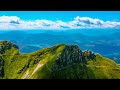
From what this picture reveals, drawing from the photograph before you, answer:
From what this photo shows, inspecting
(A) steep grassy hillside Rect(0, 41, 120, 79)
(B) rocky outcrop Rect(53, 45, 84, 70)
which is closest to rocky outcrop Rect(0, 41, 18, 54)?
(A) steep grassy hillside Rect(0, 41, 120, 79)

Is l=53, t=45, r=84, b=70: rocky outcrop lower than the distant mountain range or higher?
lower

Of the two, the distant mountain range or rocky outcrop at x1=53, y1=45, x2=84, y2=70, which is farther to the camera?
rocky outcrop at x1=53, y1=45, x2=84, y2=70

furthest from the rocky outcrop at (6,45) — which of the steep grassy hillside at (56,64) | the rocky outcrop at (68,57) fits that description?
the rocky outcrop at (68,57)

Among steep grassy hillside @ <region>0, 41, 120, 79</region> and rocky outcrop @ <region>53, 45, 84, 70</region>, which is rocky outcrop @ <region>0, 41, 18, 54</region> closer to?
steep grassy hillside @ <region>0, 41, 120, 79</region>

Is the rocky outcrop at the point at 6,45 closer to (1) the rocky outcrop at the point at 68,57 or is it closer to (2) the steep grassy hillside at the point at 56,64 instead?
(2) the steep grassy hillside at the point at 56,64
